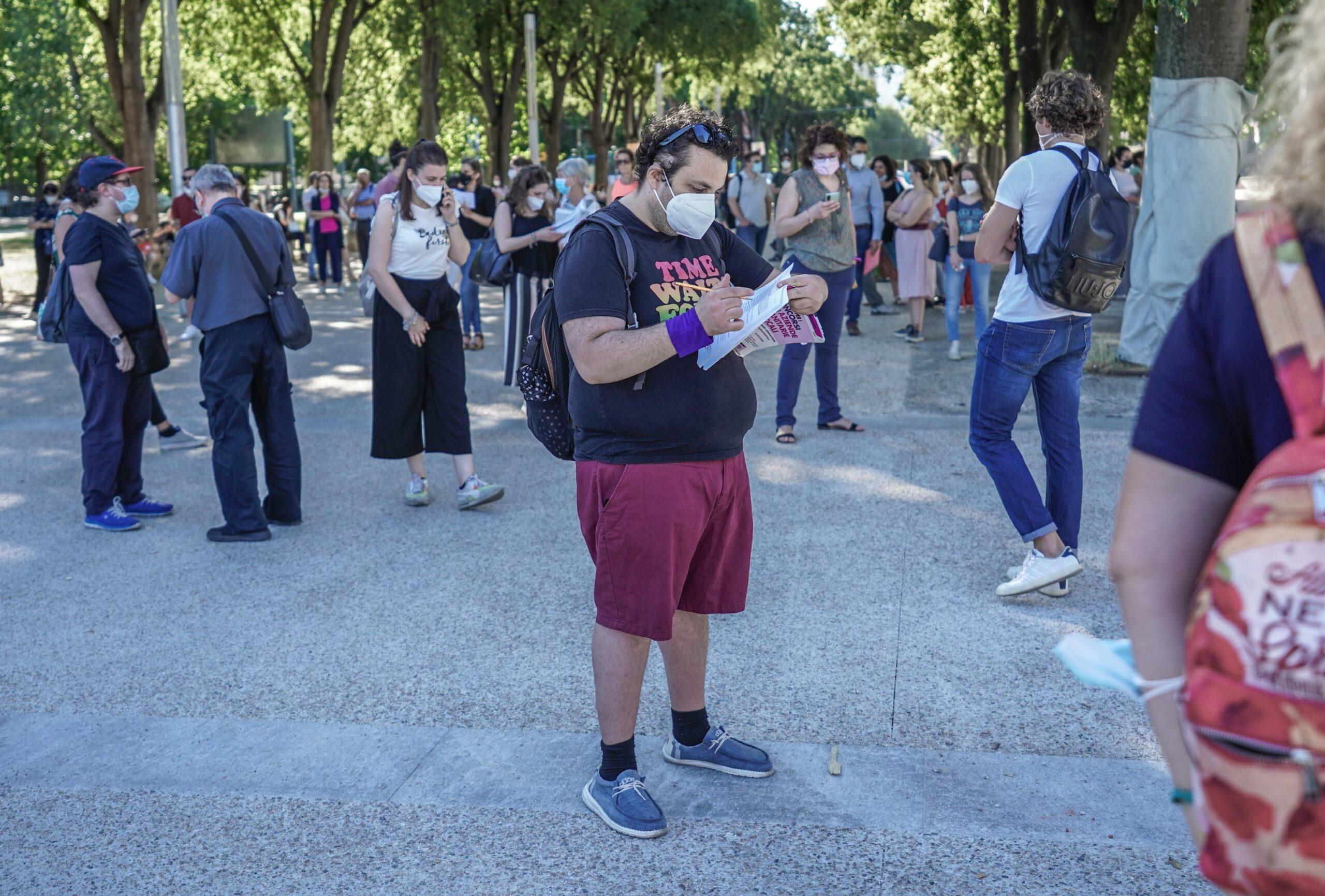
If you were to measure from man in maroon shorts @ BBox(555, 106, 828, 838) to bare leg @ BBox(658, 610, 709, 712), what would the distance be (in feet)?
0.41

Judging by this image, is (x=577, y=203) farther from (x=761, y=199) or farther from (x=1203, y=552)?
(x=1203, y=552)

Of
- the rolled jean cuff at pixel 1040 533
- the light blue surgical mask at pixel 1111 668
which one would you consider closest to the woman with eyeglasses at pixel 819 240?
the rolled jean cuff at pixel 1040 533

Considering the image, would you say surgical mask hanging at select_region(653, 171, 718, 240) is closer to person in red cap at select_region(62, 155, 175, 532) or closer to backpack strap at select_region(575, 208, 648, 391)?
backpack strap at select_region(575, 208, 648, 391)

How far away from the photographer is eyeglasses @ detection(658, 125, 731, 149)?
10.7ft

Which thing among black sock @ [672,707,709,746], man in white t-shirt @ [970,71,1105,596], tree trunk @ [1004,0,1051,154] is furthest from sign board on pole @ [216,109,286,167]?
black sock @ [672,707,709,746]

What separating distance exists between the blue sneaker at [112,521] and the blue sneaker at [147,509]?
0.48ft

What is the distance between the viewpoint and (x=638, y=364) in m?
3.07

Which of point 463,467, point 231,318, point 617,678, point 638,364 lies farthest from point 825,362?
point 638,364

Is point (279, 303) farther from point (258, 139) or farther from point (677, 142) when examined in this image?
point (258, 139)

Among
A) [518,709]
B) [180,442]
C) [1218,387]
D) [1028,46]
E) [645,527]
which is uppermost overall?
[1028,46]

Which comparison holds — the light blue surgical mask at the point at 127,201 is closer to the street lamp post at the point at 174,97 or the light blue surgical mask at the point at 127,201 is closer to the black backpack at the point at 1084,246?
the black backpack at the point at 1084,246

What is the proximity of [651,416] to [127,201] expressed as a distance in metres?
4.30

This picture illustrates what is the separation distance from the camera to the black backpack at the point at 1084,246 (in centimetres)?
470

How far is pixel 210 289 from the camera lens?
20.2ft
